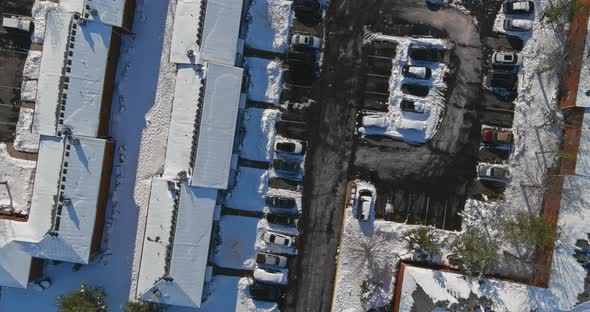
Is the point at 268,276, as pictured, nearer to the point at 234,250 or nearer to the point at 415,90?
the point at 234,250

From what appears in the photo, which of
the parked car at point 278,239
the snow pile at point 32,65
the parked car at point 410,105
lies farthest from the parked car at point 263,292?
the snow pile at point 32,65

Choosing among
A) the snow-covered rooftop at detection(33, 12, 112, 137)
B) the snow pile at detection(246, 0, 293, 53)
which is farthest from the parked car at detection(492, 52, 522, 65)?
the snow-covered rooftop at detection(33, 12, 112, 137)

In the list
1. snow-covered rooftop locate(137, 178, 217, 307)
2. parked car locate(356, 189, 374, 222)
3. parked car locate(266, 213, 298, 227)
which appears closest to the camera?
snow-covered rooftop locate(137, 178, 217, 307)

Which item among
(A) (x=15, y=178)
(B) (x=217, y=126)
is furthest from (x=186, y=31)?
(A) (x=15, y=178)

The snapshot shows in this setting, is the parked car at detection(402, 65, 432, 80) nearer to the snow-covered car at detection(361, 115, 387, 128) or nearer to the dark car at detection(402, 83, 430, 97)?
the dark car at detection(402, 83, 430, 97)

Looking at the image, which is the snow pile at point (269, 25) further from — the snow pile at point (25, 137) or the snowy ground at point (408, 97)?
the snow pile at point (25, 137)

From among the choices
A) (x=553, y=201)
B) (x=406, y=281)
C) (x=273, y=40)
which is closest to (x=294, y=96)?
(x=273, y=40)

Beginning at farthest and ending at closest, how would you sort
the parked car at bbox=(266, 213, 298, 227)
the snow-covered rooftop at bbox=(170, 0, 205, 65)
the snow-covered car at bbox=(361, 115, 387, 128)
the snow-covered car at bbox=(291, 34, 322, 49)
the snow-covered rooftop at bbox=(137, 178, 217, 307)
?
the snow-covered car at bbox=(361, 115, 387, 128) → the parked car at bbox=(266, 213, 298, 227) → the snow-covered car at bbox=(291, 34, 322, 49) → the snow-covered rooftop at bbox=(170, 0, 205, 65) → the snow-covered rooftop at bbox=(137, 178, 217, 307)
